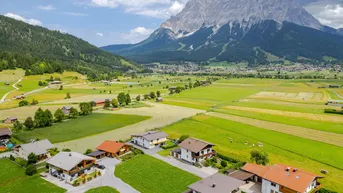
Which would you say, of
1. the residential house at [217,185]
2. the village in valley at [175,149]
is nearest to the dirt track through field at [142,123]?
the village in valley at [175,149]

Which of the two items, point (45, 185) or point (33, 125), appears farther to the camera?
point (33, 125)

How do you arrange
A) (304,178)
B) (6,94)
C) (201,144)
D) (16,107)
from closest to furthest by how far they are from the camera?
1. (304,178)
2. (201,144)
3. (16,107)
4. (6,94)

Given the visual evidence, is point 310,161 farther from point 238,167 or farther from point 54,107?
point 54,107

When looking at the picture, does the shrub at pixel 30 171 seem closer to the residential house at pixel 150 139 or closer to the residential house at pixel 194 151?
the residential house at pixel 150 139

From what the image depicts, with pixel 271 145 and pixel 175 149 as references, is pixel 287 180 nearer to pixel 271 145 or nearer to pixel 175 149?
pixel 271 145

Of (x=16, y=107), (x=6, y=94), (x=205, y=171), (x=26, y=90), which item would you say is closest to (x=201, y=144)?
(x=205, y=171)

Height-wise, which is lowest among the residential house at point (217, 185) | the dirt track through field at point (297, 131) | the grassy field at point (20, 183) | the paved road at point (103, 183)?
the paved road at point (103, 183)

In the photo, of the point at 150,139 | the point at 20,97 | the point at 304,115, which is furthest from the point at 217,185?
the point at 20,97
